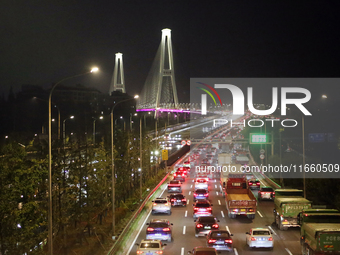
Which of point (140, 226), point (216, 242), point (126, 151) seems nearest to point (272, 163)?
point (126, 151)

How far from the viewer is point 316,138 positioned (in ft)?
139

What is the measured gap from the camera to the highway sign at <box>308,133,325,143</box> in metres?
42.1

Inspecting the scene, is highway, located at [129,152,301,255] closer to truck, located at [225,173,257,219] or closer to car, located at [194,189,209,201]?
truck, located at [225,173,257,219]

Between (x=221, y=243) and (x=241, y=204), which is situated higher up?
(x=241, y=204)

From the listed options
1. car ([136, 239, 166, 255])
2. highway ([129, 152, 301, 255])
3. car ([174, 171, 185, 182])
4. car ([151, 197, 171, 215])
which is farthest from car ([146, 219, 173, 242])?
car ([174, 171, 185, 182])

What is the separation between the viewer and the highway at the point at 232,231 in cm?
1544

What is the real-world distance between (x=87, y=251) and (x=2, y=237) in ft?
16.8

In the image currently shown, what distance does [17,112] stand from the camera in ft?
212

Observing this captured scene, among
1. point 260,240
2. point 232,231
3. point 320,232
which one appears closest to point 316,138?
point 232,231

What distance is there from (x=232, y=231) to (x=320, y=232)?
7074 millimetres

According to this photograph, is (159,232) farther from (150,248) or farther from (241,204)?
(241,204)

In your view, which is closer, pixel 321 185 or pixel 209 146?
pixel 321 185

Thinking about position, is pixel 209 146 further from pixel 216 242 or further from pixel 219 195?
pixel 216 242

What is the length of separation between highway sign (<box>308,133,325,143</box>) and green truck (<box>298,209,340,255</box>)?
2824 centimetres
